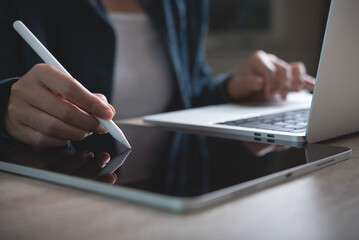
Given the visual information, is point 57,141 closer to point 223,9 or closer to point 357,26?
point 357,26

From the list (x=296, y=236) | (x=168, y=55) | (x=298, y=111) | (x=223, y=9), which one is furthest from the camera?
(x=223, y=9)

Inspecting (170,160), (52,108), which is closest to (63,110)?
(52,108)

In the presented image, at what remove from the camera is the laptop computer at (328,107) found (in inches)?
18.0

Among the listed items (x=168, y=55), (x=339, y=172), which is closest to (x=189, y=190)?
(x=339, y=172)

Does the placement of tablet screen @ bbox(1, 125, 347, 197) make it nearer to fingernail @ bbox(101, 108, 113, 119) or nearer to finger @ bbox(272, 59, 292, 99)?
fingernail @ bbox(101, 108, 113, 119)

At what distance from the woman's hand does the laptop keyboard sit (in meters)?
0.23

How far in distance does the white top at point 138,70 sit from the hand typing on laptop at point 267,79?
11.3 inches

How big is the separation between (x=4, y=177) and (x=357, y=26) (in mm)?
448

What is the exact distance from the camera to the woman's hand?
1.46 feet

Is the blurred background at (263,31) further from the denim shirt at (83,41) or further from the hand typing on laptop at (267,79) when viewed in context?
the hand typing on laptop at (267,79)

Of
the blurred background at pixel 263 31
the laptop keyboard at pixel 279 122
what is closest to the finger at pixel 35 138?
the laptop keyboard at pixel 279 122

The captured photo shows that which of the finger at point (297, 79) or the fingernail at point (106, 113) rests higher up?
the fingernail at point (106, 113)

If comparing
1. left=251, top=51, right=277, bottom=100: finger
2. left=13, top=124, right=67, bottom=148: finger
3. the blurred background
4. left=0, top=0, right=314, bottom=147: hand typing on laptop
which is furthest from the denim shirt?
the blurred background

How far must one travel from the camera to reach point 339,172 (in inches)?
15.4
